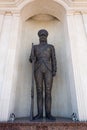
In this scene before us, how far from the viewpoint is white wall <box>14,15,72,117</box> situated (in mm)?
5091

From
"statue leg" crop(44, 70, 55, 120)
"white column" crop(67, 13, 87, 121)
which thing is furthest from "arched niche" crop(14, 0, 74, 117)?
"statue leg" crop(44, 70, 55, 120)

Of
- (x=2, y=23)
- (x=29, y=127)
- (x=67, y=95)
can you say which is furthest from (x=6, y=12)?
(x=29, y=127)

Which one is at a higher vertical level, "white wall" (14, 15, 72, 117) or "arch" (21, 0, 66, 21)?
"arch" (21, 0, 66, 21)

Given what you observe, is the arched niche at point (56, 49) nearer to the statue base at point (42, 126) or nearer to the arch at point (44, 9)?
the arch at point (44, 9)

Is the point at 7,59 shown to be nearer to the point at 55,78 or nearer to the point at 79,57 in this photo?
the point at 55,78

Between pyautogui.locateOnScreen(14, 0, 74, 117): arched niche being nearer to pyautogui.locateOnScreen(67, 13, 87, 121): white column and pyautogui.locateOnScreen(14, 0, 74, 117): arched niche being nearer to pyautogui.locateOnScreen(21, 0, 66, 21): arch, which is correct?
pyautogui.locateOnScreen(21, 0, 66, 21): arch

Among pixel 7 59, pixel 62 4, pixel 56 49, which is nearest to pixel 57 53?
pixel 56 49

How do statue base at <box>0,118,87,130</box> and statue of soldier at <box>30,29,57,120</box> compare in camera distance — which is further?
statue of soldier at <box>30,29,57,120</box>

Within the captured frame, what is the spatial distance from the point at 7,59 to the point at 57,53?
1976mm

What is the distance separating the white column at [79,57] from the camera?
13.4 feet

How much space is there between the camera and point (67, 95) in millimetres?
5164

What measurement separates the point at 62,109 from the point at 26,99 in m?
1.14

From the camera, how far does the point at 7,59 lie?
4.60m

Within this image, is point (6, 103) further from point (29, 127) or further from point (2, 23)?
point (2, 23)
